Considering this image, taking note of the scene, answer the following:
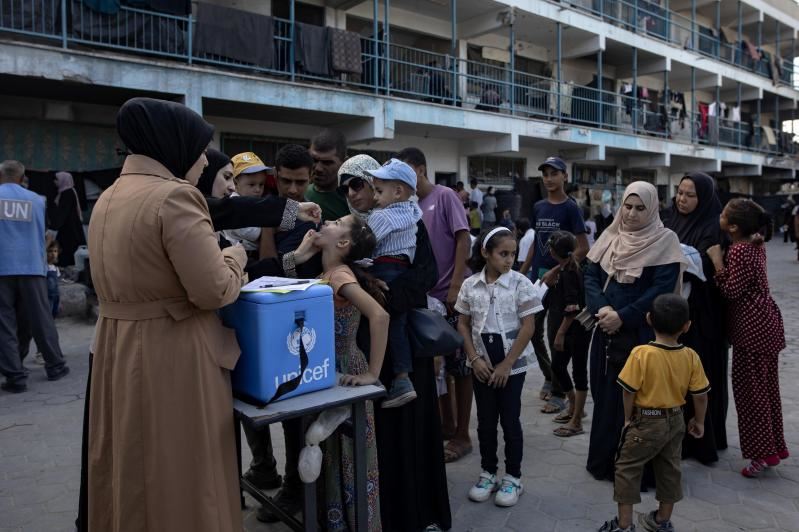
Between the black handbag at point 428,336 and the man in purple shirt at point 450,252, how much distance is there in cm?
99

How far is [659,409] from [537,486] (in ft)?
3.12

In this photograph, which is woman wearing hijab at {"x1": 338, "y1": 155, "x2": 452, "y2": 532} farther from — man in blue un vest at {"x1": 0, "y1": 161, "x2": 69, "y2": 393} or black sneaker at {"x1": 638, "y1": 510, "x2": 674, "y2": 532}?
man in blue un vest at {"x1": 0, "y1": 161, "x2": 69, "y2": 393}

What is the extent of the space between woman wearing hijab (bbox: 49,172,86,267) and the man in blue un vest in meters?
3.24

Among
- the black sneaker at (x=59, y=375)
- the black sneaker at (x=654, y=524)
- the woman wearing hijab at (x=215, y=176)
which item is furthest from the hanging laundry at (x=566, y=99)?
the woman wearing hijab at (x=215, y=176)

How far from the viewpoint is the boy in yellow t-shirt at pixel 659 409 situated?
2.64 meters

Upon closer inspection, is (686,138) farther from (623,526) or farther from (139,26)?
(623,526)

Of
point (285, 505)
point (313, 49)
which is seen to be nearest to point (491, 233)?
point (285, 505)

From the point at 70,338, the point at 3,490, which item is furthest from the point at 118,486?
the point at 70,338

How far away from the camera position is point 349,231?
7.84 ft

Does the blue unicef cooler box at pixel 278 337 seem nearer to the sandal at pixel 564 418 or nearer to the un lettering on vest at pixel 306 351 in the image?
the un lettering on vest at pixel 306 351

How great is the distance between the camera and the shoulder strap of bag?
6.54 feet

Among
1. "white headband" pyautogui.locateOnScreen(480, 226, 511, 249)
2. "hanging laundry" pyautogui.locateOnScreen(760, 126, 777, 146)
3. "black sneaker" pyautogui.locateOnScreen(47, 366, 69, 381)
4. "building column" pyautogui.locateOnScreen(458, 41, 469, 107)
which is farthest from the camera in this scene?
"hanging laundry" pyautogui.locateOnScreen(760, 126, 777, 146)

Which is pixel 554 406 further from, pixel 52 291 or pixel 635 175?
pixel 635 175

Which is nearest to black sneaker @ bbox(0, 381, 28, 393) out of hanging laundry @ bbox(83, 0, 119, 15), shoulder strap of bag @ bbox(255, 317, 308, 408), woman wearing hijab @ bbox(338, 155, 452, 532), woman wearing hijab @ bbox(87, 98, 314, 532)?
woman wearing hijab @ bbox(87, 98, 314, 532)
